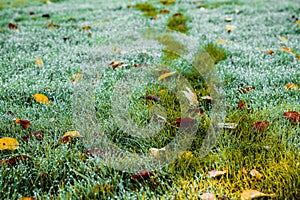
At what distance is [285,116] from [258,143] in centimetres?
39

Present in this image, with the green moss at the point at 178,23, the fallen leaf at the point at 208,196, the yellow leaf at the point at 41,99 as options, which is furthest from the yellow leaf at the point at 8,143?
the green moss at the point at 178,23

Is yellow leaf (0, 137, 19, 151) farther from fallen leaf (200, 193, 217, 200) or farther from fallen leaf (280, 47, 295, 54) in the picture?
fallen leaf (280, 47, 295, 54)

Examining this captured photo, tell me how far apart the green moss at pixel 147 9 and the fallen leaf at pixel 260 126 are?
3.77 metres

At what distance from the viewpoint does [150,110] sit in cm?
245

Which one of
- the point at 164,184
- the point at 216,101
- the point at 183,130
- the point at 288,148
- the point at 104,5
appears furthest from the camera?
the point at 104,5

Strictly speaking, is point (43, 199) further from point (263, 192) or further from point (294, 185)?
point (294, 185)

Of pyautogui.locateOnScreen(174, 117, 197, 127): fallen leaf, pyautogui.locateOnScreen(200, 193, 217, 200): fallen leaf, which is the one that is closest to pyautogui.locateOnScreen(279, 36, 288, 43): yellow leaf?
pyautogui.locateOnScreen(174, 117, 197, 127): fallen leaf

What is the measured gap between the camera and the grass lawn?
177cm

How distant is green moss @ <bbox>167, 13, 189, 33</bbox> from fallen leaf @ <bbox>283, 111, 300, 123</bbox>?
2485mm

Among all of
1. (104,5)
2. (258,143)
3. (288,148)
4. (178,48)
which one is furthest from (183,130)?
(104,5)

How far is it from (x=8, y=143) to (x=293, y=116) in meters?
1.80

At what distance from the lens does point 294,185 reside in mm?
1646

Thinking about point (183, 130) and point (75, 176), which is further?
point (183, 130)

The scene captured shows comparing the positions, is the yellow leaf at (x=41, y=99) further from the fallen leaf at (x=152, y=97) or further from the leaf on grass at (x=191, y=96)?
the leaf on grass at (x=191, y=96)
